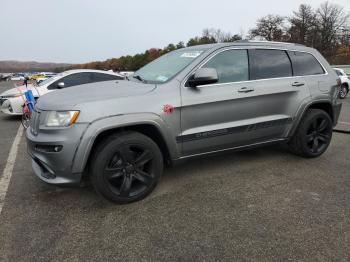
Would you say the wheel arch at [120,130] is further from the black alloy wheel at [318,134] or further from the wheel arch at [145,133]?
the black alloy wheel at [318,134]

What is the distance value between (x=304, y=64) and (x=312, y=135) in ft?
3.52

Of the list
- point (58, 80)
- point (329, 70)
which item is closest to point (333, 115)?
point (329, 70)

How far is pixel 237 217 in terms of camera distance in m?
3.01

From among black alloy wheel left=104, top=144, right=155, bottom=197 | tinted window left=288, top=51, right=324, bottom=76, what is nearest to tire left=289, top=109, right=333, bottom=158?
tinted window left=288, top=51, right=324, bottom=76

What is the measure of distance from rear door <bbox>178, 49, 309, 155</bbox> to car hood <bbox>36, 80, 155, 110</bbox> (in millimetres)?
553

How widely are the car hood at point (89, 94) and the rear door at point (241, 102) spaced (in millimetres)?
553

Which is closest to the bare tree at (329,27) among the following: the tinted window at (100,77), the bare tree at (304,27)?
the bare tree at (304,27)

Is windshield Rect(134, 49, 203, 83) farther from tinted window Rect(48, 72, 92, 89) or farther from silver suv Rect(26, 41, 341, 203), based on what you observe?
tinted window Rect(48, 72, 92, 89)

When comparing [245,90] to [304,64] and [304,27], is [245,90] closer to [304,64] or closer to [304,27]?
[304,64]

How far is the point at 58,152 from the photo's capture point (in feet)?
9.66

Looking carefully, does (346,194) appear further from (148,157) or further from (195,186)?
(148,157)

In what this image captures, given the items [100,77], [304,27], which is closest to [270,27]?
[304,27]

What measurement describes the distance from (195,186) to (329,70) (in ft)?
9.30

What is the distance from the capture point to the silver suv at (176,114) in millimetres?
3002
